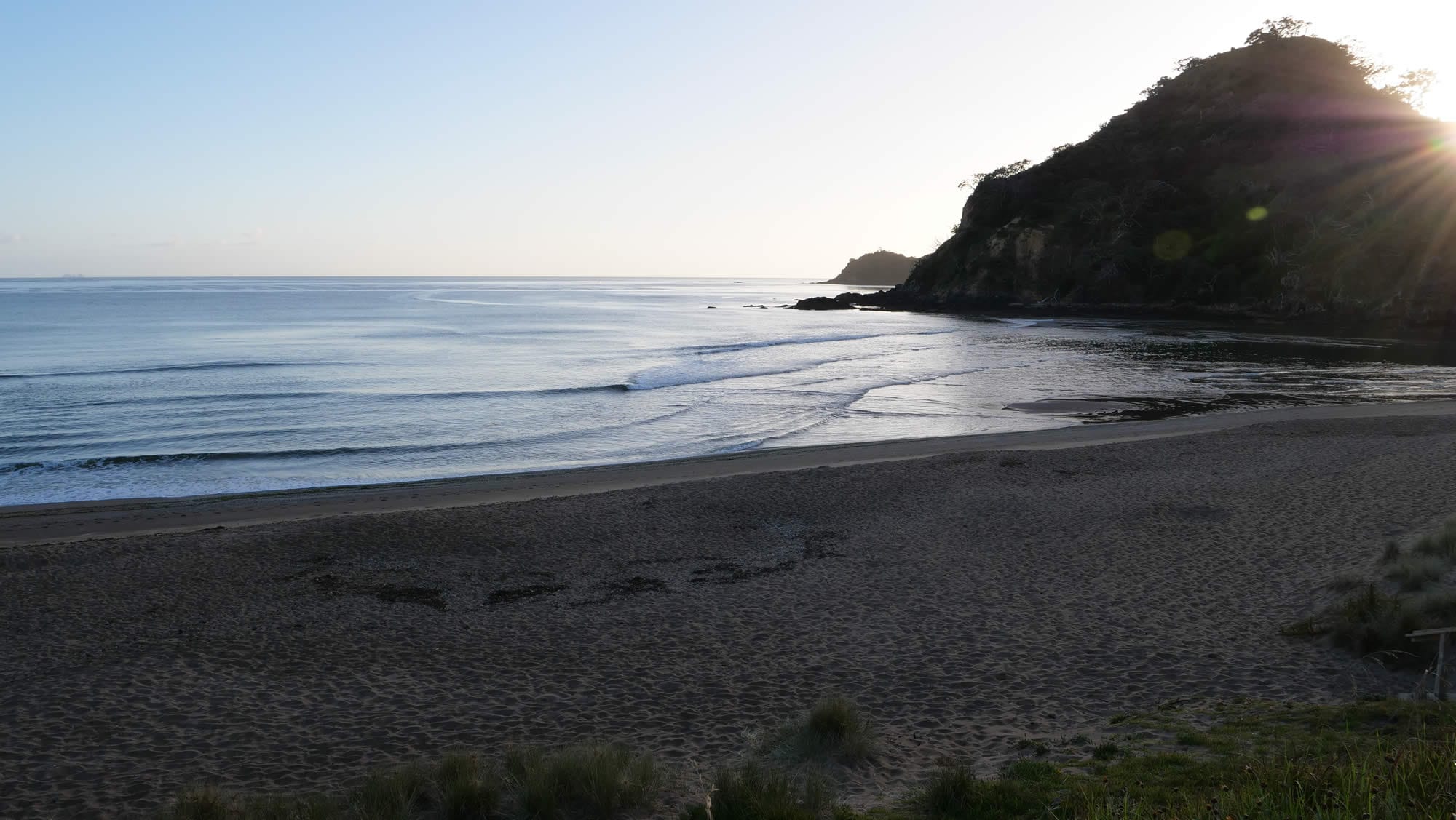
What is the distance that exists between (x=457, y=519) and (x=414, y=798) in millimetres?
9233

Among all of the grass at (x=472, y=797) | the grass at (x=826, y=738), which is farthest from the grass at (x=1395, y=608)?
the grass at (x=472, y=797)

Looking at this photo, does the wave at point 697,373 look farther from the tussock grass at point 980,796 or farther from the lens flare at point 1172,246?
the lens flare at point 1172,246

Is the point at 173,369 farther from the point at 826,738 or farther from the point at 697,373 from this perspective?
the point at 826,738

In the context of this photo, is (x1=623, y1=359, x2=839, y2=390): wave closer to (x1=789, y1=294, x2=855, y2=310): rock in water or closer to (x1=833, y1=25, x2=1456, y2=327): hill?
(x1=833, y1=25, x2=1456, y2=327): hill

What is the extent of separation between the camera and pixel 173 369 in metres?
36.4

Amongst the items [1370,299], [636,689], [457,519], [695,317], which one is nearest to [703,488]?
[457,519]

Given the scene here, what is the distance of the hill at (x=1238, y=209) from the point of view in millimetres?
62938

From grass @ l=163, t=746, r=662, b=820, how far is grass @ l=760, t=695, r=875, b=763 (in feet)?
3.22

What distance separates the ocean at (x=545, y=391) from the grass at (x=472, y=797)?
1349cm

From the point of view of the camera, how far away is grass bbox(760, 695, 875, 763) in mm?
6230

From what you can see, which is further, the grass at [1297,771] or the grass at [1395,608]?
the grass at [1395,608]

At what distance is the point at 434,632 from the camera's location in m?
9.62

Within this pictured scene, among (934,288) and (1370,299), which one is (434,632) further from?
(934,288)

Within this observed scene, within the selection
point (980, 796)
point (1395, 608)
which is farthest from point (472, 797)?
point (1395, 608)
